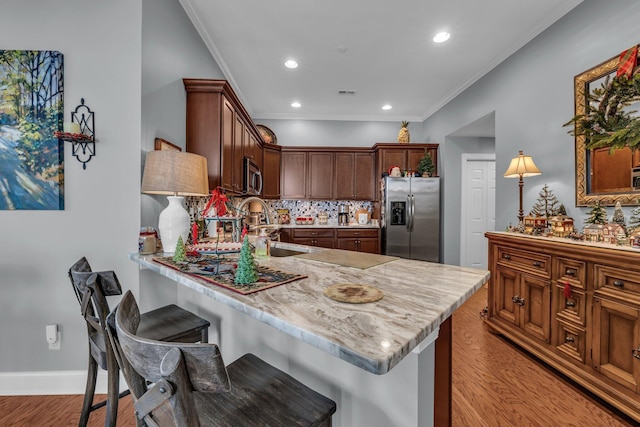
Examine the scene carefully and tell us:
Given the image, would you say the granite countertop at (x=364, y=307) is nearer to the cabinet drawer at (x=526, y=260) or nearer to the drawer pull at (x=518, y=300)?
the cabinet drawer at (x=526, y=260)

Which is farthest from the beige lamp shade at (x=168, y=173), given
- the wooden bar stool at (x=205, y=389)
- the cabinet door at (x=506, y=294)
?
the cabinet door at (x=506, y=294)

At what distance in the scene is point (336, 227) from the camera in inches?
182

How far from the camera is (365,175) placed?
5000 millimetres

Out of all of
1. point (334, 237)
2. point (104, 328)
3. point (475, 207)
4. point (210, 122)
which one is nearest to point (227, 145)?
point (210, 122)

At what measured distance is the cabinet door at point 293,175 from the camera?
16.4 ft

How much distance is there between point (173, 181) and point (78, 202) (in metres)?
0.73

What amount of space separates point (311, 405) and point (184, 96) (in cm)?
247

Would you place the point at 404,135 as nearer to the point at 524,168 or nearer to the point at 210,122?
the point at 524,168

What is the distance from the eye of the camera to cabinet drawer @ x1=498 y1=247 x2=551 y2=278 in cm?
206

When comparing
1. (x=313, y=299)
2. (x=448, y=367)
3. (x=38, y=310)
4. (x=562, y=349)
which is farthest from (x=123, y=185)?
(x=562, y=349)

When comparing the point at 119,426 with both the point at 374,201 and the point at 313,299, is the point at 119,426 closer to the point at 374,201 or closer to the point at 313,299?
the point at 313,299

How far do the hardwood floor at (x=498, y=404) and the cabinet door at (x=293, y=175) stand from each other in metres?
3.62

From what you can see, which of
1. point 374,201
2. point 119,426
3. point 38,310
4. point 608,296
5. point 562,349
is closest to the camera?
point 119,426

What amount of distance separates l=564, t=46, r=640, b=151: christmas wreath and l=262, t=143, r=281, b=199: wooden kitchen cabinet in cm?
394
